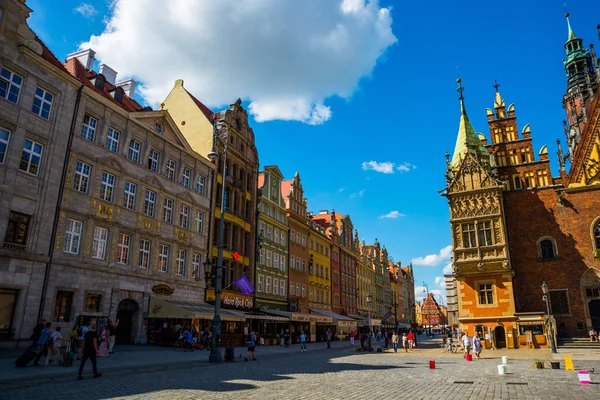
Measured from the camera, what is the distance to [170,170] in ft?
101

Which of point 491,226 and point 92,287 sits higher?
point 491,226

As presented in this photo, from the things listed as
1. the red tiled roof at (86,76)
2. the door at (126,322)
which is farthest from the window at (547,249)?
the red tiled roof at (86,76)

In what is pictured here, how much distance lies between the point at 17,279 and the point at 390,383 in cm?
1677

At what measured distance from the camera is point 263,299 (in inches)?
1607

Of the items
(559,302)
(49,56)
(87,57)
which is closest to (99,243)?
(49,56)

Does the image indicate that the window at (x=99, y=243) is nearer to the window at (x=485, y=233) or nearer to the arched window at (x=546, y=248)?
the window at (x=485, y=233)

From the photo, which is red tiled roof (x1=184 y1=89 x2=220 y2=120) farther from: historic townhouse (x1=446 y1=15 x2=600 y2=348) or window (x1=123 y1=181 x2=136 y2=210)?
historic townhouse (x1=446 y1=15 x2=600 y2=348)

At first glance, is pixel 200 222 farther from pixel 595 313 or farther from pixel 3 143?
pixel 595 313

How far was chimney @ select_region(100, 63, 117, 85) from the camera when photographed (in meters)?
31.8

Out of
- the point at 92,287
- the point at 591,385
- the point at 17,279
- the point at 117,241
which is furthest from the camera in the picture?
the point at 117,241

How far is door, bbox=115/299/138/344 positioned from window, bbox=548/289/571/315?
99.3ft

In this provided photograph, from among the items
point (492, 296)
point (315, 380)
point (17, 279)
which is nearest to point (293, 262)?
point (492, 296)

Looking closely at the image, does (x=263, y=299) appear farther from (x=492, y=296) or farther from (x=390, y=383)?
(x=390, y=383)

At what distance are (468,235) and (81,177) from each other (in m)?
28.7
